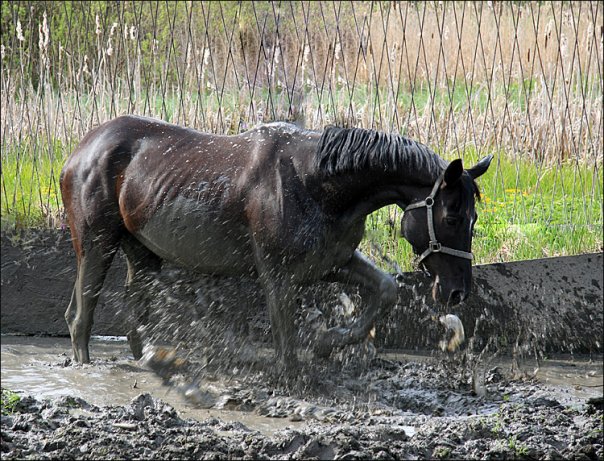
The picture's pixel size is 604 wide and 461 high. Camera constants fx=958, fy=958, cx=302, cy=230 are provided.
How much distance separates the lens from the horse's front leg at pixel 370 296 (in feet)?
17.5

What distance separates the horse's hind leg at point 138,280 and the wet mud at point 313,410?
16 centimetres

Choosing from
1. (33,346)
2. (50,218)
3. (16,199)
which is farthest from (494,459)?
(16,199)

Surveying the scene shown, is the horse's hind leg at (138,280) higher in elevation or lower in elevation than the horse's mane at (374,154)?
lower

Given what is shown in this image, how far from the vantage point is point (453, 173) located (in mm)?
4793

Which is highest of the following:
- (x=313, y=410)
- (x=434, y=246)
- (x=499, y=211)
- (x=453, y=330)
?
(x=499, y=211)

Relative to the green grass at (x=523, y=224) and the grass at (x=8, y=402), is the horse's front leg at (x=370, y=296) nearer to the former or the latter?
the green grass at (x=523, y=224)

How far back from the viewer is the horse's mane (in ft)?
16.3

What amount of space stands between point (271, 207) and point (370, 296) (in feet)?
2.55

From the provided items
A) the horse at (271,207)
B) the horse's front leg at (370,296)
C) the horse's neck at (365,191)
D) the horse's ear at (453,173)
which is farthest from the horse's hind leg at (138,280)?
the horse's ear at (453,173)

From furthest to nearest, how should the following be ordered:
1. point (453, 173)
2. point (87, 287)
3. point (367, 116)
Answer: point (367, 116)
point (87, 287)
point (453, 173)

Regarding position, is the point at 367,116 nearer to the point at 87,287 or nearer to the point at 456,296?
the point at 87,287

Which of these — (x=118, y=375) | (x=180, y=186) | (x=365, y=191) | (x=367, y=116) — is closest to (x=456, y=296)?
(x=365, y=191)

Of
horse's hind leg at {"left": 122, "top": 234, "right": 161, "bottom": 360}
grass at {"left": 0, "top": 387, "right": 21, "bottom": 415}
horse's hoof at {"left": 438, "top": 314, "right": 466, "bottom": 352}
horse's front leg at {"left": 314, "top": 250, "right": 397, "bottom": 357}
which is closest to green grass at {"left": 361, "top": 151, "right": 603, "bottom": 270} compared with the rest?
horse's hoof at {"left": 438, "top": 314, "right": 466, "bottom": 352}

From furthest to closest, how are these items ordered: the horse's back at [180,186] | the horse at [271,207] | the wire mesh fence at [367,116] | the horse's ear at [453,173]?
the wire mesh fence at [367,116], the horse's back at [180,186], the horse at [271,207], the horse's ear at [453,173]
